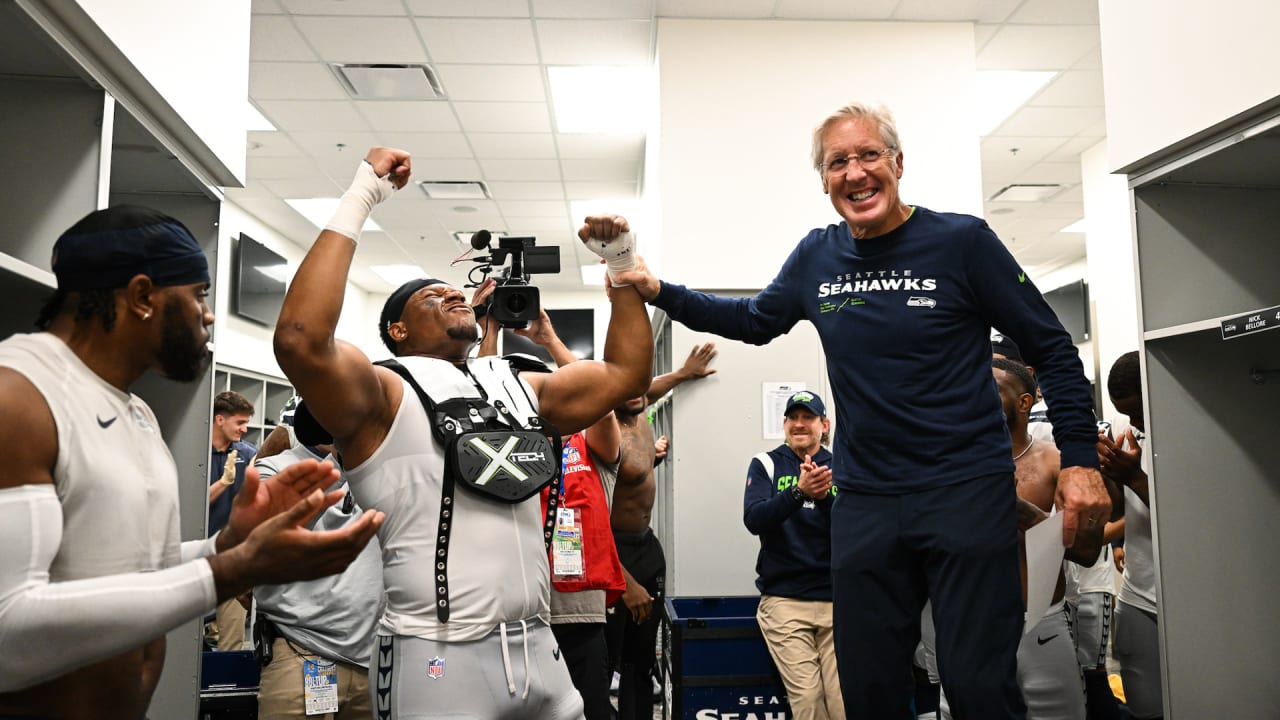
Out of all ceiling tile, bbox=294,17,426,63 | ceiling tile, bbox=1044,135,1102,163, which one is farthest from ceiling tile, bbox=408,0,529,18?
ceiling tile, bbox=1044,135,1102,163

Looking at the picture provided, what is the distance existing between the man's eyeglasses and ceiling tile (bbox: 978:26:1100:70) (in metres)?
3.87

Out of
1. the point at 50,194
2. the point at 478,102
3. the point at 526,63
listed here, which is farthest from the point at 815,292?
the point at 478,102

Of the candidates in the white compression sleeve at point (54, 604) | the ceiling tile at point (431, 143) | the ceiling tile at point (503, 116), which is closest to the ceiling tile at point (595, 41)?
the ceiling tile at point (503, 116)

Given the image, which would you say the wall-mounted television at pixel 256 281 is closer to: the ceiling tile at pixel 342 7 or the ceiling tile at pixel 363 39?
the ceiling tile at pixel 363 39

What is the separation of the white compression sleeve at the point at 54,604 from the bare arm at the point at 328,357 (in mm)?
430

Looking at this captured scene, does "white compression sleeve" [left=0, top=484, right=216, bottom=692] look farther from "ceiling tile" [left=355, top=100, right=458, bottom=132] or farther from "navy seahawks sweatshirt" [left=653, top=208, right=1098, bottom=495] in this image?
"ceiling tile" [left=355, top=100, right=458, bottom=132]

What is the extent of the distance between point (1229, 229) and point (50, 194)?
2774mm

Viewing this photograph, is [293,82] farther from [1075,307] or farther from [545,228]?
[1075,307]

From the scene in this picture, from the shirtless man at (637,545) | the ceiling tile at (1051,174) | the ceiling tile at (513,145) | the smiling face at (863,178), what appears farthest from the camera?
the ceiling tile at (1051,174)

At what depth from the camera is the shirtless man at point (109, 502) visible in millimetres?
1018

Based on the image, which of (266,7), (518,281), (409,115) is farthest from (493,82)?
(518,281)

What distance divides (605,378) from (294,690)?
55.5 inches

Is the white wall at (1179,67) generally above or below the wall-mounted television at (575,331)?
below

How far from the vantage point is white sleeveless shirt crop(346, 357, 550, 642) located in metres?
1.54
